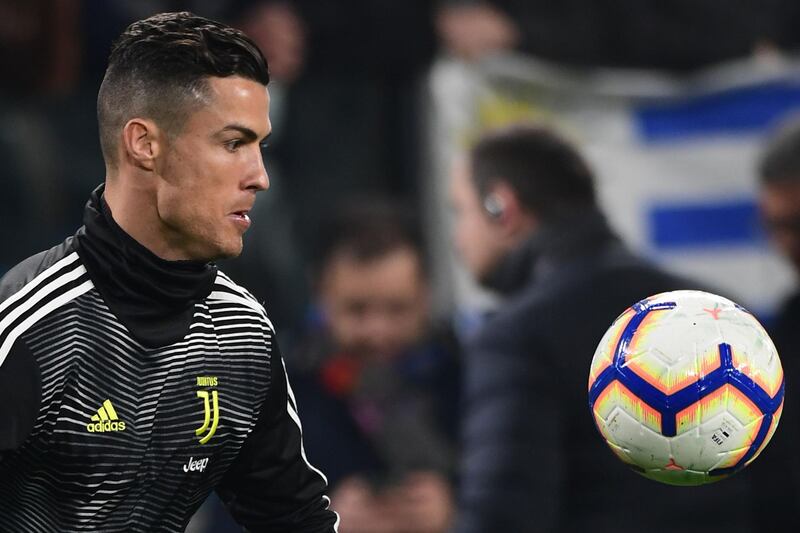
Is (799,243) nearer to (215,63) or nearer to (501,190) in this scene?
(501,190)

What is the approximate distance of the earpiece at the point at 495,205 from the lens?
5.94 m

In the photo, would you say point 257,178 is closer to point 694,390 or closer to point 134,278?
point 134,278

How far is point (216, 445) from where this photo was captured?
12.5 ft

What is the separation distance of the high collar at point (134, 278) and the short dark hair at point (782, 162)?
3.60 meters

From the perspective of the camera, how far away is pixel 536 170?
5953 mm

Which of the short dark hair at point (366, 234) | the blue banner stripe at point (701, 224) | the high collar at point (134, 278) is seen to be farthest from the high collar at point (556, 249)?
the blue banner stripe at point (701, 224)

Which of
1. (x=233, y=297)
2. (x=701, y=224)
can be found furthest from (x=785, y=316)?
(x=233, y=297)

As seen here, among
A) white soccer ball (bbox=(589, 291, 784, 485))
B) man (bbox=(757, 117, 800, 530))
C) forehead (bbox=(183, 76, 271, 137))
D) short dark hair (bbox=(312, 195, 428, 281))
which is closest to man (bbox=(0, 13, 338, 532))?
forehead (bbox=(183, 76, 271, 137))

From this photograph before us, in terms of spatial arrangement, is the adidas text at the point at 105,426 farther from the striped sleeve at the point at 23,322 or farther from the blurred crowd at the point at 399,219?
the blurred crowd at the point at 399,219

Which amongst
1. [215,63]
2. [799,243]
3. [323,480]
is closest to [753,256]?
[799,243]

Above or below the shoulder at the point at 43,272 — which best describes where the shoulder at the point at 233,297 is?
above

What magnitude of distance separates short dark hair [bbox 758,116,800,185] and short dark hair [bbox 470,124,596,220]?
1.10 metres

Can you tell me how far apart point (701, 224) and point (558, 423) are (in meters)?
3.62

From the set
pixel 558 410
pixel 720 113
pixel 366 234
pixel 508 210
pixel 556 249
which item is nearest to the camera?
pixel 558 410
